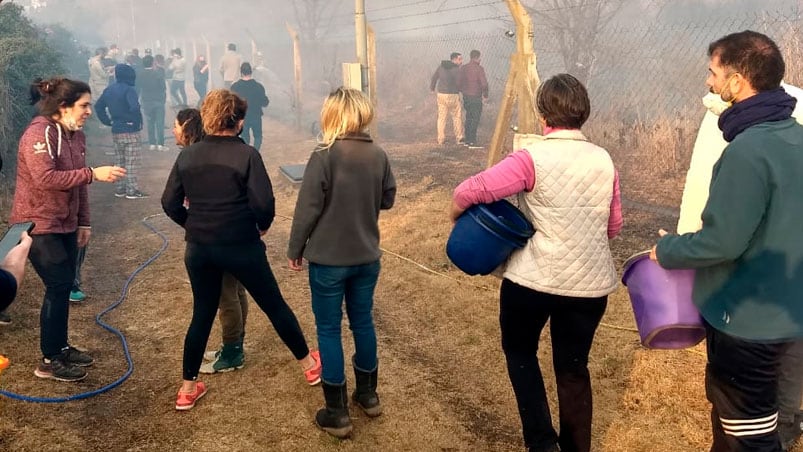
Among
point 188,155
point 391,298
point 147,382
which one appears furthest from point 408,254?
point 188,155

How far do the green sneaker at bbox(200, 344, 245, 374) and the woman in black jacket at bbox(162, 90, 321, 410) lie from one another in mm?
610

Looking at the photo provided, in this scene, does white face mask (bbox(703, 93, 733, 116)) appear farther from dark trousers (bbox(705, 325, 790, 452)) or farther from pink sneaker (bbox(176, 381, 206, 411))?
pink sneaker (bbox(176, 381, 206, 411))

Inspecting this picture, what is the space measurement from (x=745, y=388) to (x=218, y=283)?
2474 mm

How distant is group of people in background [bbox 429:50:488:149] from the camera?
39.7 feet

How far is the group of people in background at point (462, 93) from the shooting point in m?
12.1

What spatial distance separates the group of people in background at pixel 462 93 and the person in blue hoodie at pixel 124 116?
5.49m

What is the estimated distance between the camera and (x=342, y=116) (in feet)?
9.58

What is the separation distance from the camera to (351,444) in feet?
10.4

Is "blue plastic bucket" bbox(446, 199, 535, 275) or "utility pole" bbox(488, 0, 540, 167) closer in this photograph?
"blue plastic bucket" bbox(446, 199, 535, 275)

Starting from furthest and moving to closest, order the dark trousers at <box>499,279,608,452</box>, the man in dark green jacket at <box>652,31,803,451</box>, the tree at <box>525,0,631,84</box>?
the tree at <box>525,0,631,84</box>
the dark trousers at <box>499,279,608,452</box>
the man in dark green jacket at <box>652,31,803,451</box>

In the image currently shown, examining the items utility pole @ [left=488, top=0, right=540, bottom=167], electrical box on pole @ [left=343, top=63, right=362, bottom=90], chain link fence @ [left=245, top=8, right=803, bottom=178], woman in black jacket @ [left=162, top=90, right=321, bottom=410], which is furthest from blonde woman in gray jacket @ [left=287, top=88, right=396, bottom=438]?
chain link fence @ [left=245, top=8, right=803, bottom=178]

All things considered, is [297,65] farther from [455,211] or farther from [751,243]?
[751,243]

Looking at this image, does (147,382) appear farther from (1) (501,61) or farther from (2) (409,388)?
(1) (501,61)

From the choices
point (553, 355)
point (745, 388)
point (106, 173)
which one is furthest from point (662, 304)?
point (106, 173)
